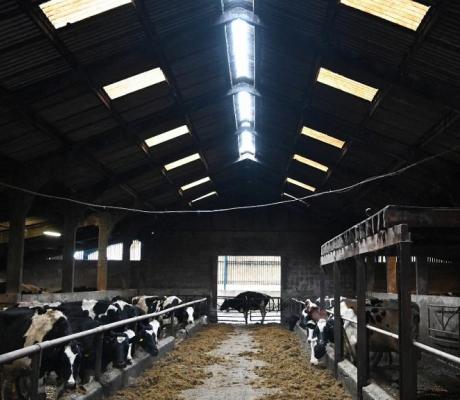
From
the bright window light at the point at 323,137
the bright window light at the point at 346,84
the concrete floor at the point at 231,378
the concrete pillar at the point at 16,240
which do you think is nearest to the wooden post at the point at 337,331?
the concrete floor at the point at 231,378

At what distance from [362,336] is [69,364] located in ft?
12.6

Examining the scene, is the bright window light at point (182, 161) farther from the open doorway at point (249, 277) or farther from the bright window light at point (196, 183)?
the open doorway at point (249, 277)

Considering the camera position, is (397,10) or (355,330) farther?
(355,330)

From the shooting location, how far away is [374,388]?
22.5 feet

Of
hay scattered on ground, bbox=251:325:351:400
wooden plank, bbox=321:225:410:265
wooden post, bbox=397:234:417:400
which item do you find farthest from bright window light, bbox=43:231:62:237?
wooden post, bbox=397:234:417:400

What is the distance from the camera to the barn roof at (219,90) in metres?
8.46

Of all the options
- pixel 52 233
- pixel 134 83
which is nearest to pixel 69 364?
pixel 134 83

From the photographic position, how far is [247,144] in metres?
18.8

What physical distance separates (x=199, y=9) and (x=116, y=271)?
17.5 meters

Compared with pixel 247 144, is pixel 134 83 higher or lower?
lower

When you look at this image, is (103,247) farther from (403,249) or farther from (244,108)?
(403,249)

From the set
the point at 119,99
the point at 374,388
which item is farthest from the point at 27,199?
the point at 374,388

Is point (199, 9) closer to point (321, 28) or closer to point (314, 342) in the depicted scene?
point (321, 28)

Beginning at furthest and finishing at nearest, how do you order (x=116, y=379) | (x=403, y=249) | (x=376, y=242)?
(x=116, y=379) < (x=376, y=242) < (x=403, y=249)
